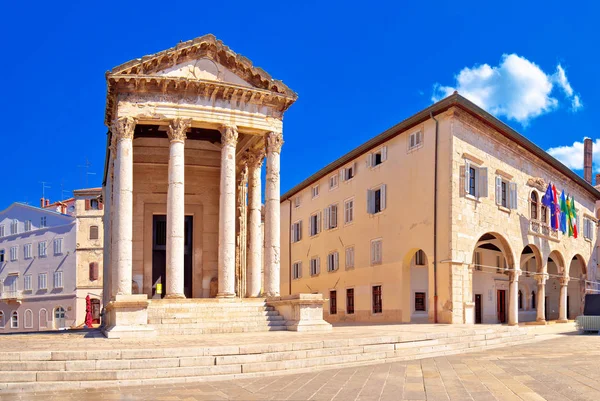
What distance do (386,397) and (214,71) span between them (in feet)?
51.6

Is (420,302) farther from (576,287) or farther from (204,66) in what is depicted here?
(576,287)

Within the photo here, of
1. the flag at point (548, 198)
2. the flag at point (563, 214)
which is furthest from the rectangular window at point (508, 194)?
the flag at point (563, 214)

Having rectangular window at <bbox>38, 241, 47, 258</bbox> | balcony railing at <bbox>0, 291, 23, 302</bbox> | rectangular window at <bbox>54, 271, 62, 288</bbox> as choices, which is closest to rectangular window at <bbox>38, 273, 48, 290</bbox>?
rectangular window at <bbox>54, 271, 62, 288</bbox>

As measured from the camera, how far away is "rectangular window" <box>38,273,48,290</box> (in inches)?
2164

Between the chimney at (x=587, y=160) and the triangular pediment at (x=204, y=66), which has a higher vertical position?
the chimney at (x=587, y=160)

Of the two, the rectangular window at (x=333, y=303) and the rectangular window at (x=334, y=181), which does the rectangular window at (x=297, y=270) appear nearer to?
the rectangular window at (x=333, y=303)

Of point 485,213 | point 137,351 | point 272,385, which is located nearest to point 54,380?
point 137,351

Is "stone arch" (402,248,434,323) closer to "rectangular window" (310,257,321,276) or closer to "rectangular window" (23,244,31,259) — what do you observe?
"rectangular window" (310,257,321,276)

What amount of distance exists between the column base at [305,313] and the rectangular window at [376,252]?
11.7m

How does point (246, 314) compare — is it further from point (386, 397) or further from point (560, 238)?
point (560, 238)

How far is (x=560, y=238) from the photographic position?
1412 inches

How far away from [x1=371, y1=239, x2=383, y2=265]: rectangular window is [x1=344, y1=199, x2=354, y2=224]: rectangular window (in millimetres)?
3075

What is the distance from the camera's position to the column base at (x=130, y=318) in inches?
689

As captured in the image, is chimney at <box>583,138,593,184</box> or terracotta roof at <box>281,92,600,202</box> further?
chimney at <box>583,138,593,184</box>
